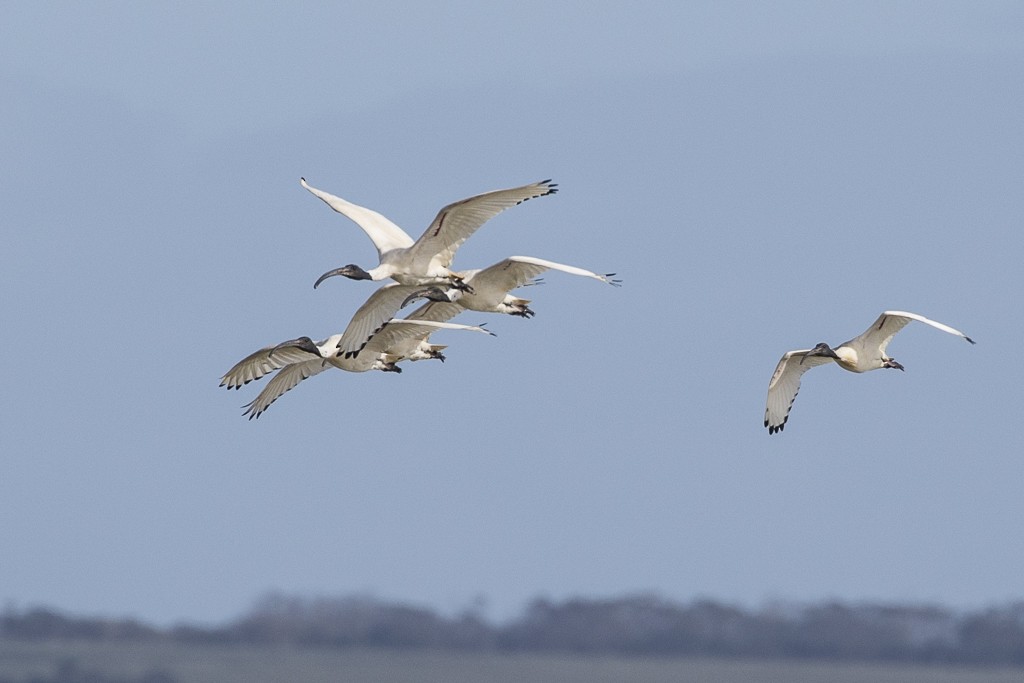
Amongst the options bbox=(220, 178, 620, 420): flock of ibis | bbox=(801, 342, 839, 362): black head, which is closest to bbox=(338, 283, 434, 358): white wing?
bbox=(220, 178, 620, 420): flock of ibis

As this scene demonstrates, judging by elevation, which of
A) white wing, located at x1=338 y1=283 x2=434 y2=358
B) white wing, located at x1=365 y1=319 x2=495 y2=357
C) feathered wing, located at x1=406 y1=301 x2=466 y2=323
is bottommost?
white wing, located at x1=338 y1=283 x2=434 y2=358

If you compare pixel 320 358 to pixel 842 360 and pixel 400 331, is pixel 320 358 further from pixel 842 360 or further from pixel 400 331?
pixel 842 360

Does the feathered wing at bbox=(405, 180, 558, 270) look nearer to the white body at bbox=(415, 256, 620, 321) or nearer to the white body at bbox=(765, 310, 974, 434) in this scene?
the white body at bbox=(415, 256, 620, 321)

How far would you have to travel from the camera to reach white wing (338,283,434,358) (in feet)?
60.7

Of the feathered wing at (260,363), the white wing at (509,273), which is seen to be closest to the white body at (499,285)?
the white wing at (509,273)

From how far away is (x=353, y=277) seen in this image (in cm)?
1891

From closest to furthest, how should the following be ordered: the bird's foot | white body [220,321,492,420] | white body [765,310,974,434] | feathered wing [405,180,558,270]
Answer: feathered wing [405,180,558,270] → the bird's foot → white body [765,310,974,434] → white body [220,321,492,420]

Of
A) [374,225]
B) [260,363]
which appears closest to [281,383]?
[260,363]

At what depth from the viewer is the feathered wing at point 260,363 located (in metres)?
20.8

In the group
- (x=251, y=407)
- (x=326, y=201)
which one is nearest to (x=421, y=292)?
(x=326, y=201)

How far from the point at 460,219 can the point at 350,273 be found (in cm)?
177

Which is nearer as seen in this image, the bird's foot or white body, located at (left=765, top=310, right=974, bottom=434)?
the bird's foot

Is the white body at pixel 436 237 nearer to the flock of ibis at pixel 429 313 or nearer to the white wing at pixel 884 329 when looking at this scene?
the flock of ibis at pixel 429 313

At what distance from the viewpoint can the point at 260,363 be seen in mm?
21000
